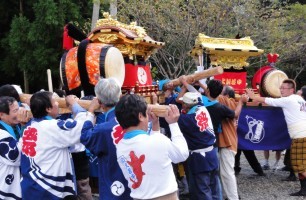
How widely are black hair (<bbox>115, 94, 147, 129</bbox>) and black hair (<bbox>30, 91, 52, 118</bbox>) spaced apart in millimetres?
808

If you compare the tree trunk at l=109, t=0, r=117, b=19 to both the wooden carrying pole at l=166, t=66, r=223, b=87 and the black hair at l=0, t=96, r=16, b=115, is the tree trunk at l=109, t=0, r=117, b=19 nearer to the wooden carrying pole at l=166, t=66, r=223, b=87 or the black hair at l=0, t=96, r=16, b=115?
the wooden carrying pole at l=166, t=66, r=223, b=87

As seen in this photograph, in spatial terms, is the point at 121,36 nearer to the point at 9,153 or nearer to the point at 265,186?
the point at 9,153

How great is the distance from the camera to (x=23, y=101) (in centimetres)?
395

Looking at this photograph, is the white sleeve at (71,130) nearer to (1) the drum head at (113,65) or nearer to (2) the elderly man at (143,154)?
(2) the elderly man at (143,154)

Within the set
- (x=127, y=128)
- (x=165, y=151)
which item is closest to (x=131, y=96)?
(x=127, y=128)

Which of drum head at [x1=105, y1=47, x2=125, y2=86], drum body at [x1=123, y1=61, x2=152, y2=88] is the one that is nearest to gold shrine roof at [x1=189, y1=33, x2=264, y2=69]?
drum body at [x1=123, y1=61, x2=152, y2=88]

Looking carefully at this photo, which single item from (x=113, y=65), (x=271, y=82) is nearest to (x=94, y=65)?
(x=113, y=65)

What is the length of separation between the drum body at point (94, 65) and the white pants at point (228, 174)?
1.96 meters

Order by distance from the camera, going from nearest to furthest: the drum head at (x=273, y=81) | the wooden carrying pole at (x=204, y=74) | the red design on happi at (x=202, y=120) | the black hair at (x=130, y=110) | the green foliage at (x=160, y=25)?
1. the black hair at (x=130, y=110)
2. the wooden carrying pole at (x=204, y=74)
3. the red design on happi at (x=202, y=120)
4. the drum head at (x=273, y=81)
5. the green foliage at (x=160, y=25)

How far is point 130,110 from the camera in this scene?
2529 mm

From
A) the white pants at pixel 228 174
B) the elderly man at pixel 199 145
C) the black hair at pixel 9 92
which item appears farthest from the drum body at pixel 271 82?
the black hair at pixel 9 92

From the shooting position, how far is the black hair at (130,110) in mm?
2535

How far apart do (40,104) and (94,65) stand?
98 centimetres

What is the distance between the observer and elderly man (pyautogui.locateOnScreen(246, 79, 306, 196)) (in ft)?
19.5
